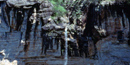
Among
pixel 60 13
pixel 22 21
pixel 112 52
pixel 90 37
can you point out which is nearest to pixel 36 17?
pixel 22 21

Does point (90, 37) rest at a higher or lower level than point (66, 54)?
higher

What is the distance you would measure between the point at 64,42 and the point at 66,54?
0.81m

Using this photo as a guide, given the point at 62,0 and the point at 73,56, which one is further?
the point at 62,0

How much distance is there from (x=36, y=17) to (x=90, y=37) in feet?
12.4

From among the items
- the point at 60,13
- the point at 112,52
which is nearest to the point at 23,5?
the point at 60,13

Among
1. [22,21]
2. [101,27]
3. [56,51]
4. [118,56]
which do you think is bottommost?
[118,56]

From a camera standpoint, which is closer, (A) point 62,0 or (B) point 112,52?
(B) point 112,52

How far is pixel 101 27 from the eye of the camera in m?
8.26

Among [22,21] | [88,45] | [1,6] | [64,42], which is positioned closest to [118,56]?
[88,45]

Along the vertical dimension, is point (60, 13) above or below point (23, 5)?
below

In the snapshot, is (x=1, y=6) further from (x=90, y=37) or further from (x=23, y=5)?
(x=90, y=37)

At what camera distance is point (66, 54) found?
8.45 metres

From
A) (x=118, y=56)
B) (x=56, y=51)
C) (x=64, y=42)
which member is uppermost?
(x=64, y=42)

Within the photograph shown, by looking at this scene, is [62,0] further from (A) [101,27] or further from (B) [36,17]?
(A) [101,27]
